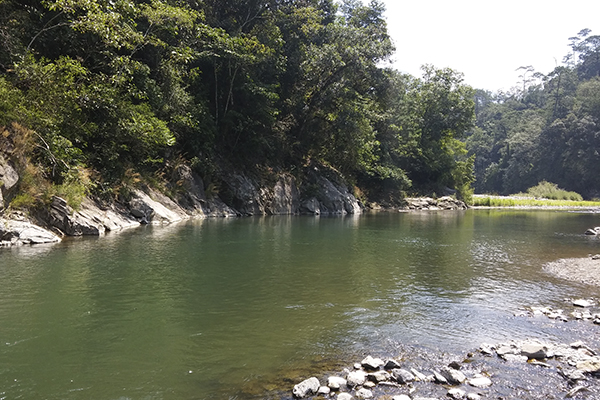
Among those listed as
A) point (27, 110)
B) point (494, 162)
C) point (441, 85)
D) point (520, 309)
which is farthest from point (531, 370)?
point (494, 162)

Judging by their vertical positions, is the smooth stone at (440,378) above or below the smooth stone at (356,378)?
below

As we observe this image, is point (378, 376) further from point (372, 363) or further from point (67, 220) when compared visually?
point (67, 220)

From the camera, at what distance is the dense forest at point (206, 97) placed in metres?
17.5

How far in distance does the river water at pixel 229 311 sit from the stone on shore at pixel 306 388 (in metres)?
0.37

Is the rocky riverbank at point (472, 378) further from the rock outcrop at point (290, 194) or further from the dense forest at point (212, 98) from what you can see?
the rock outcrop at point (290, 194)

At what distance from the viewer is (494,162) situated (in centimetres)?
11331

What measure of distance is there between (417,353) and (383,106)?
132ft

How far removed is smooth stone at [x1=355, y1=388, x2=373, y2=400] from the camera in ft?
16.2

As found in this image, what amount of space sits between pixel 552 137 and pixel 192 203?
9106 cm

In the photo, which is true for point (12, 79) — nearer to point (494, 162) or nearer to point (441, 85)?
point (441, 85)

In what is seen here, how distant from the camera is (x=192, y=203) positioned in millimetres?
28328

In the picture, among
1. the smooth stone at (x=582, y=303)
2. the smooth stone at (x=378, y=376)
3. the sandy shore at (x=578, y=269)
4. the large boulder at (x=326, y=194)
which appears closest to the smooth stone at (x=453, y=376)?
the smooth stone at (x=378, y=376)

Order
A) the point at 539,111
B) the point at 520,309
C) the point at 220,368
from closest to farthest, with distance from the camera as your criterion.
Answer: the point at 220,368 → the point at 520,309 → the point at 539,111

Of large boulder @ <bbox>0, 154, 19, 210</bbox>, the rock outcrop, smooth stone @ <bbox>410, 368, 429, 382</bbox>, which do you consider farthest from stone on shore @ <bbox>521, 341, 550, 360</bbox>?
the rock outcrop
